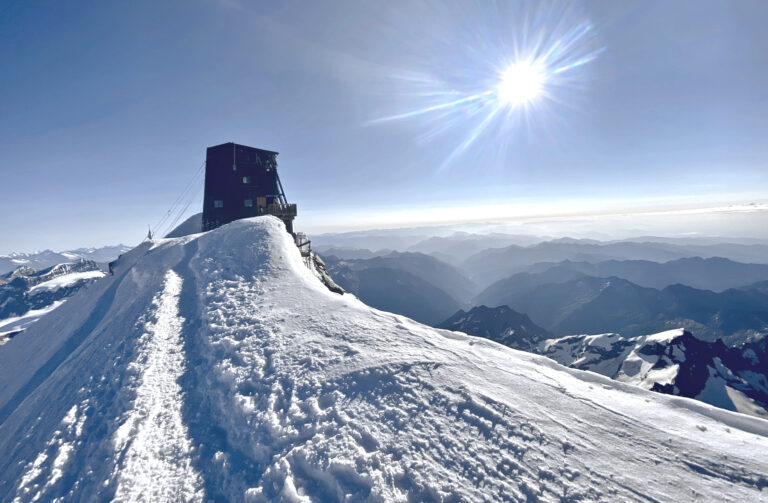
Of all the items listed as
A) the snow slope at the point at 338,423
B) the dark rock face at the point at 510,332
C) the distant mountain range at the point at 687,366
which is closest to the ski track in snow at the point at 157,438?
the snow slope at the point at 338,423

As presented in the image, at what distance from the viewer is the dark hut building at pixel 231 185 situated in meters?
37.2

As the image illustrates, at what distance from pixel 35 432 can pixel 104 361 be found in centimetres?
218

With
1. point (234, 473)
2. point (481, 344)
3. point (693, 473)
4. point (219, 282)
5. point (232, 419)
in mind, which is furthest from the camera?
point (219, 282)

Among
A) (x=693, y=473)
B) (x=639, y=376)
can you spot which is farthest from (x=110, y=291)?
(x=639, y=376)

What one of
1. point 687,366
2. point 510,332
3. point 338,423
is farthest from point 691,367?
point 338,423

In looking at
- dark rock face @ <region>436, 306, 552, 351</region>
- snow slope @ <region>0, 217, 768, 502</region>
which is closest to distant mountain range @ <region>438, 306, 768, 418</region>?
dark rock face @ <region>436, 306, 552, 351</region>

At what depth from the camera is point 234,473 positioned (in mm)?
6070

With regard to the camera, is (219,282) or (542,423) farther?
(219,282)

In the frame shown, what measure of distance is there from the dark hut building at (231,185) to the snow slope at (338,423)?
92.4 feet

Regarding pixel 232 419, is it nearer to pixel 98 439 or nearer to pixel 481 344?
pixel 98 439

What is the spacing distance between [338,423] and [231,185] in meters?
38.3

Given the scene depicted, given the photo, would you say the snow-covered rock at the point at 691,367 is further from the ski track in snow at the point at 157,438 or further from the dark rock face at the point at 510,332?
the ski track in snow at the point at 157,438

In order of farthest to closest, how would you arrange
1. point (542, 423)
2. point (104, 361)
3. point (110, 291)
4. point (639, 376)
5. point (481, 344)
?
point (639, 376)
point (110, 291)
point (481, 344)
point (104, 361)
point (542, 423)

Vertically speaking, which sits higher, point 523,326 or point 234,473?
point 234,473
